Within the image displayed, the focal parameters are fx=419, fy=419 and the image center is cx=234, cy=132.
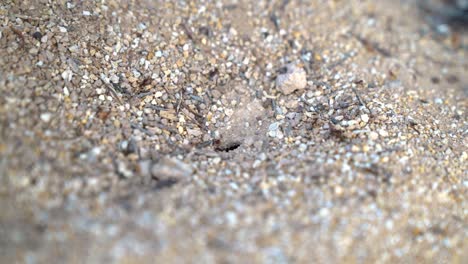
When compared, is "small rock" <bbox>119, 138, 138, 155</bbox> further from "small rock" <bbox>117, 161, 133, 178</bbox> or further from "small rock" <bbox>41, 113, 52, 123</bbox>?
"small rock" <bbox>41, 113, 52, 123</bbox>

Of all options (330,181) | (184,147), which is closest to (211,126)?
(184,147)

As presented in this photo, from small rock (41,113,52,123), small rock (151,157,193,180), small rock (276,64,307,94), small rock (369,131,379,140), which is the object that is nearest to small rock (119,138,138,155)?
small rock (151,157,193,180)

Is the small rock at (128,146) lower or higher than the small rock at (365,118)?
higher

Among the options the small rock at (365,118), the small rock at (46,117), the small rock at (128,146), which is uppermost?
the small rock at (46,117)

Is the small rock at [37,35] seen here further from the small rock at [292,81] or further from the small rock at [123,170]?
the small rock at [292,81]

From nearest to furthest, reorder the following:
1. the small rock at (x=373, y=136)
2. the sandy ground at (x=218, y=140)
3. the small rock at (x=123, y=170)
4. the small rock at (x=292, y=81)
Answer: the sandy ground at (x=218, y=140) < the small rock at (x=123, y=170) < the small rock at (x=373, y=136) < the small rock at (x=292, y=81)

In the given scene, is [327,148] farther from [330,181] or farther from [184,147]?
[184,147]

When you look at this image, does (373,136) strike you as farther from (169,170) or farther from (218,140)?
(169,170)

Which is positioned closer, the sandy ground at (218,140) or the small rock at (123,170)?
the sandy ground at (218,140)

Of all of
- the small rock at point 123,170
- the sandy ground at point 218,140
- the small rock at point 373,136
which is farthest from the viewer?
the small rock at point 373,136

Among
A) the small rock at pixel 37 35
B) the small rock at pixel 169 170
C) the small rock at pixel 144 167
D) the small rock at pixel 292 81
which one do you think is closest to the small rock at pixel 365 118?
the small rock at pixel 292 81
